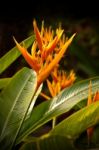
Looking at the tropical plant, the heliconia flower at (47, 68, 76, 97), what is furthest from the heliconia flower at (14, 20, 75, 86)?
the heliconia flower at (47, 68, 76, 97)

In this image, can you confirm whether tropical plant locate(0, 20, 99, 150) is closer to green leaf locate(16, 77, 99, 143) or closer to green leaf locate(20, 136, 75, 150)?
green leaf locate(16, 77, 99, 143)

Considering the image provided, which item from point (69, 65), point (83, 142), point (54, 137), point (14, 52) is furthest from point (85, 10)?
point (54, 137)

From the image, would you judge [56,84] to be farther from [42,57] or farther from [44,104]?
[42,57]

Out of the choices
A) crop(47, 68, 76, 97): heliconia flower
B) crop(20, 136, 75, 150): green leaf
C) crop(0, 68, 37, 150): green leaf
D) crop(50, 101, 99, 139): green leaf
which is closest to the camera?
crop(20, 136, 75, 150): green leaf

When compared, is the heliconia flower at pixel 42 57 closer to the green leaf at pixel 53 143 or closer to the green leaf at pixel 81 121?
the green leaf at pixel 81 121

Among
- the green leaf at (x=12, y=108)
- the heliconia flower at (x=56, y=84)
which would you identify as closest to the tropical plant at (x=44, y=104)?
the green leaf at (x=12, y=108)

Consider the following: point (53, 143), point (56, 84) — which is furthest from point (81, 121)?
point (56, 84)
